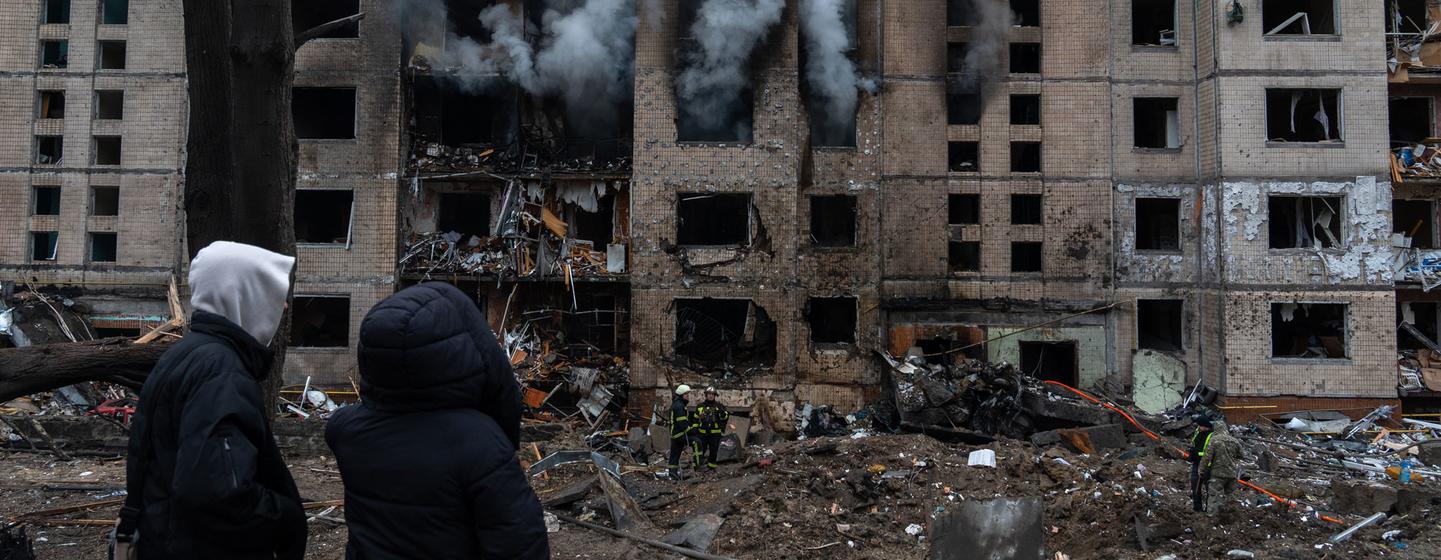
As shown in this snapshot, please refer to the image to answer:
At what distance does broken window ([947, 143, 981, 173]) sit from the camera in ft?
62.8

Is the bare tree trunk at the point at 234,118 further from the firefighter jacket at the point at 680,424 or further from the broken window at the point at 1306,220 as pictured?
the broken window at the point at 1306,220

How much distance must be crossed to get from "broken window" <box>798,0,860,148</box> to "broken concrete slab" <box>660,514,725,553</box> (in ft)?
36.1

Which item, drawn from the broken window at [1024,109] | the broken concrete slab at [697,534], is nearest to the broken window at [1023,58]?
the broken window at [1024,109]

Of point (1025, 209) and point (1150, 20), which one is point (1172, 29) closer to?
point (1150, 20)

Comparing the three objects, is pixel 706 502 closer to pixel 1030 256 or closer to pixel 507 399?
pixel 507 399

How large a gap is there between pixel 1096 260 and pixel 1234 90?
486cm

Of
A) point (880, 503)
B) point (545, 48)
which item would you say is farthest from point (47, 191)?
point (880, 503)

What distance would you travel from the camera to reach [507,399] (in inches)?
99.9

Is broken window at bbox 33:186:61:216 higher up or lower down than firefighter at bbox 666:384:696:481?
higher up

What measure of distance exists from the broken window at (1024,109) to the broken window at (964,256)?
10.7ft

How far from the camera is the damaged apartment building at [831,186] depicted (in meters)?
17.9

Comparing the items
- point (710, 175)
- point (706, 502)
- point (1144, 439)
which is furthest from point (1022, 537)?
point (710, 175)

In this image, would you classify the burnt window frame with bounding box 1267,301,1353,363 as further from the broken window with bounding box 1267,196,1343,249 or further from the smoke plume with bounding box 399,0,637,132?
the smoke plume with bounding box 399,0,637,132

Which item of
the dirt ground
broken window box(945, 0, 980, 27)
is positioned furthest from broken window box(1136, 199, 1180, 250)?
the dirt ground
